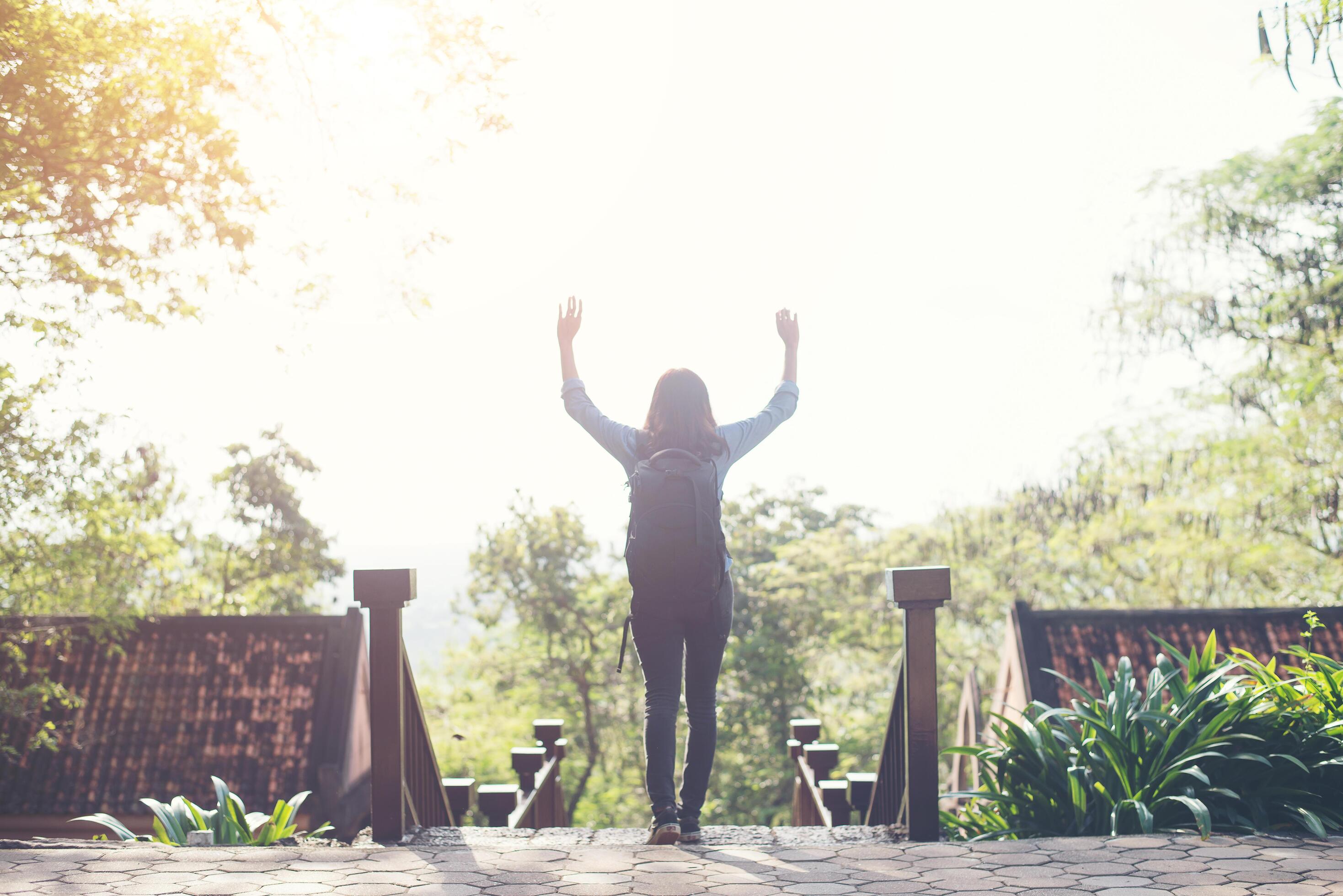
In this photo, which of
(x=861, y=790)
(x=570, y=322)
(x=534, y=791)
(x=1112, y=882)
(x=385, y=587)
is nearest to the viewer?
(x=1112, y=882)

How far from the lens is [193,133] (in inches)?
262

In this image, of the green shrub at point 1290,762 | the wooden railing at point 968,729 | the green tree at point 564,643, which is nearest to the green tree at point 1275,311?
the wooden railing at point 968,729

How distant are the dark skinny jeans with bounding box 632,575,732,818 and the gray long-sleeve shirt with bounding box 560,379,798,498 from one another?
447 mm

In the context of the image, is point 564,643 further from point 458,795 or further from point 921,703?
point 921,703

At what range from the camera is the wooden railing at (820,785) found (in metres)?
4.97

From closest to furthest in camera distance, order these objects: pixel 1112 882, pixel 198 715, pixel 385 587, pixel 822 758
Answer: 1. pixel 1112 882
2. pixel 385 587
3. pixel 822 758
4. pixel 198 715

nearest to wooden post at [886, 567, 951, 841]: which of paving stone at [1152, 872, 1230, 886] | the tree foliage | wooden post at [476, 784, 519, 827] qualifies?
paving stone at [1152, 872, 1230, 886]

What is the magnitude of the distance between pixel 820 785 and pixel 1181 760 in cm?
198

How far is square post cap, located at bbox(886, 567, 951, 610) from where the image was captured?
3.52 metres

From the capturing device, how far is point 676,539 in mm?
3432

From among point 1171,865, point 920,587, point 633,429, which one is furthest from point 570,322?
point 1171,865

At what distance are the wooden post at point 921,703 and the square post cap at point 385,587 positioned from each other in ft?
5.53

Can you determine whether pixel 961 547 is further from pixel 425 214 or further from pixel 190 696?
pixel 425 214

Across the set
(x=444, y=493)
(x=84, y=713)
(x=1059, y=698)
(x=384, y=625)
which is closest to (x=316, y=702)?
(x=84, y=713)
